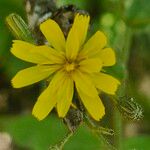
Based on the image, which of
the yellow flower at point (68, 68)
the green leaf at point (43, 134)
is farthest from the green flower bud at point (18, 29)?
the green leaf at point (43, 134)

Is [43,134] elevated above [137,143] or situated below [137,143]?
above

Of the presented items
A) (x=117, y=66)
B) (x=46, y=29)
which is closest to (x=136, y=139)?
(x=117, y=66)

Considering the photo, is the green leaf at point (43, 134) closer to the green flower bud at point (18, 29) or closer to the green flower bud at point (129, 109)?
the green flower bud at point (129, 109)

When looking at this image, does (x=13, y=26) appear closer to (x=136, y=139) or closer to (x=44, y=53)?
(x=44, y=53)

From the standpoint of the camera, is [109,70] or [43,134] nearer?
[109,70]

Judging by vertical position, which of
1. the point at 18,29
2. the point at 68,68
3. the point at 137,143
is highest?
the point at 18,29

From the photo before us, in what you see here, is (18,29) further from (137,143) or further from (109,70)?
(137,143)

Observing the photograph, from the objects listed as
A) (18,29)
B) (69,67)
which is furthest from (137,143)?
(18,29)

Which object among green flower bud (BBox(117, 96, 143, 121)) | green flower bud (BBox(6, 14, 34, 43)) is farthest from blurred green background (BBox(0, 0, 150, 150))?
green flower bud (BBox(6, 14, 34, 43))

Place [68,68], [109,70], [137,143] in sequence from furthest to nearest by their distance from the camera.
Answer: [137,143], [109,70], [68,68]
